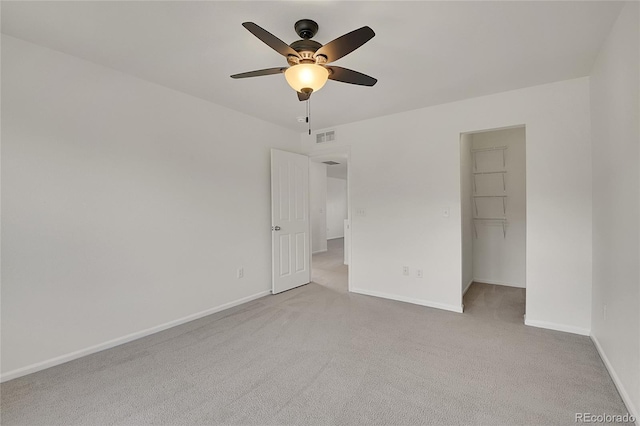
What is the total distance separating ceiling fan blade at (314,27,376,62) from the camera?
4.99ft

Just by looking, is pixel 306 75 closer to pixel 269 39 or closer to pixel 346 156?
pixel 269 39

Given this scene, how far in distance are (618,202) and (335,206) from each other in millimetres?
8810

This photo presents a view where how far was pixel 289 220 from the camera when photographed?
4.32m

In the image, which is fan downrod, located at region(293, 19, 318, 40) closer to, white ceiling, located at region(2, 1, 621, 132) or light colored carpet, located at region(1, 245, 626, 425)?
white ceiling, located at region(2, 1, 621, 132)

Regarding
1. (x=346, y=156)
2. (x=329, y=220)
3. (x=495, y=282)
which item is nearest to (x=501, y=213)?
(x=495, y=282)

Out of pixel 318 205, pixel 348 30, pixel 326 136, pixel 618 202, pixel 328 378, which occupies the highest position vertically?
pixel 348 30

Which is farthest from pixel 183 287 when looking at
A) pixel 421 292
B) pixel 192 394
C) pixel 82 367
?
pixel 421 292

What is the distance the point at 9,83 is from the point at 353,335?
3.38 meters

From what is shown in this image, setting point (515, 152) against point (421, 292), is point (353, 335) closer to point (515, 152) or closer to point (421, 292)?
point (421, 292)

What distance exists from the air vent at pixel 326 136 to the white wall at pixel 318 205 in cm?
314

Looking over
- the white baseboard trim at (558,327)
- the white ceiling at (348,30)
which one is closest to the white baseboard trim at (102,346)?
the white ceiling at (348,30)

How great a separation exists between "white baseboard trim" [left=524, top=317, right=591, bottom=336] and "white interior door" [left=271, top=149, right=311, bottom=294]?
9.52ft

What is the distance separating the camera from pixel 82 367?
7.42 feet

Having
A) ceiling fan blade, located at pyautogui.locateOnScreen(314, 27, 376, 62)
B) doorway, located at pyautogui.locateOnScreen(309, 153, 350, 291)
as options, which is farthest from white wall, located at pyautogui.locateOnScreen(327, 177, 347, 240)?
ceiling fan blade, located at pyautogui.locateOnScreen(314, 27, 376, 62)
